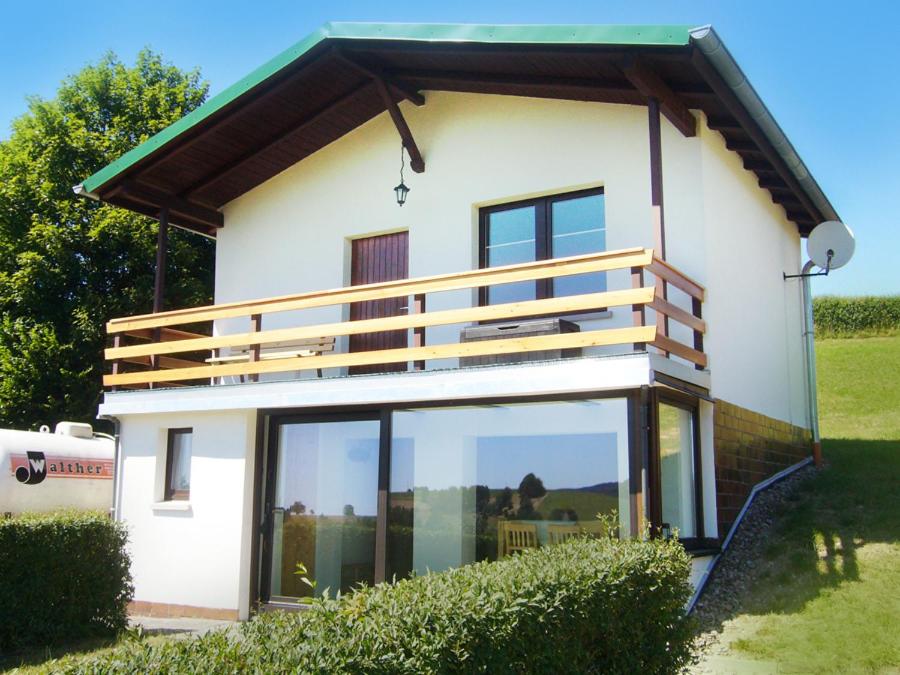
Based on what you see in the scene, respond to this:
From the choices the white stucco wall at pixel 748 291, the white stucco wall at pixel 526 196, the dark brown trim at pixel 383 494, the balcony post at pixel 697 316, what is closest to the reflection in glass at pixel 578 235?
the white stucco wall at pixel 526 196

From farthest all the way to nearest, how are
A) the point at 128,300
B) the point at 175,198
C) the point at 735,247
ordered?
the point at 128,300 → the point at 175,198 → the point at 735,247

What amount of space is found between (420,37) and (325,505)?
5864mm

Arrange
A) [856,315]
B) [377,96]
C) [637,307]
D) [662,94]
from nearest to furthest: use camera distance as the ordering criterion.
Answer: [637,307] → [662,94] → [377,96] → [856,315]

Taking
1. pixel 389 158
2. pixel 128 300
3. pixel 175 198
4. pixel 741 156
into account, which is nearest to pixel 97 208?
pixel 128 300

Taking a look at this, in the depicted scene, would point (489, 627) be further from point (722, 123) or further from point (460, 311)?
point (722, 123)

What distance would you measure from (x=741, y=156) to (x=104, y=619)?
10.0 m

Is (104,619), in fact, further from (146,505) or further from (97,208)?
(97,208)

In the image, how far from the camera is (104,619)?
405 inches

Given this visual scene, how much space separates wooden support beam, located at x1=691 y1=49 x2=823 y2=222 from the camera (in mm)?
9750

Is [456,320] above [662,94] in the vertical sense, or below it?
below

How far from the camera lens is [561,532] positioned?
31.8ft

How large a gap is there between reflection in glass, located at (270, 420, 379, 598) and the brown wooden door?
1.90 m

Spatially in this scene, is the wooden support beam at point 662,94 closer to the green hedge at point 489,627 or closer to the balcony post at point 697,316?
the balcony post at point 697,316

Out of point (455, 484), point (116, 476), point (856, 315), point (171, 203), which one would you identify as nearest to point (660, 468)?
point (455, 484)
